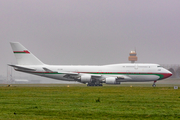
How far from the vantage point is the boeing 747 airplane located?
55.3 meters

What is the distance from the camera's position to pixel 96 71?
185ft

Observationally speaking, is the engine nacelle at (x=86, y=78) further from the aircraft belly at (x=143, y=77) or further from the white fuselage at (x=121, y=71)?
the aircraft belly at (x=143, y=77)

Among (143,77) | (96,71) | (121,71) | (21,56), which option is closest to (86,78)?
(96,71)

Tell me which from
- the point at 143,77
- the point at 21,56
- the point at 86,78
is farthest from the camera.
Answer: the point at 21,56

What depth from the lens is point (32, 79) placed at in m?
109

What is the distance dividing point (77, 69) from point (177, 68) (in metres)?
103

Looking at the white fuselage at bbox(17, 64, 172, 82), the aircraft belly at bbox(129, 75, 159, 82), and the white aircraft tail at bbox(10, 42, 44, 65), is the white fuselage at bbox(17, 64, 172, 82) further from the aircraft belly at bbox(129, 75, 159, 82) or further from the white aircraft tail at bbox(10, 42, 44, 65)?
the white aircraft tail at bbox(10, 42, 44, 65)

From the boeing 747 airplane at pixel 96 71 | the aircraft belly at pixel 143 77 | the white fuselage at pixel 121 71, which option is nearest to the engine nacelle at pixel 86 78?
the boeing 747 airplane at pixel 96 71

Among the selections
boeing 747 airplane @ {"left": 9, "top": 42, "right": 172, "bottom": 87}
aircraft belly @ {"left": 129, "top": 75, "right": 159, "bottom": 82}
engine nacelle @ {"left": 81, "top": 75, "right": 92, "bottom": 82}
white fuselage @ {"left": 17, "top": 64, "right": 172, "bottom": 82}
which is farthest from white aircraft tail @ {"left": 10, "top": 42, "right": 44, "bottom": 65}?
aircraft belly @ {"left": 129, "top": 75, "right": 159, "bottom": 82}

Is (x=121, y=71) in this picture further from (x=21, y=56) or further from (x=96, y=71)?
(x=21, y=56)

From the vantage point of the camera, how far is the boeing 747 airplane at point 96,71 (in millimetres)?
55281

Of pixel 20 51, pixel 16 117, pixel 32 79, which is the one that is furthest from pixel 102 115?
pixel 32 79

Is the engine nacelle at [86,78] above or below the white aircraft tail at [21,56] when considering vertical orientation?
below

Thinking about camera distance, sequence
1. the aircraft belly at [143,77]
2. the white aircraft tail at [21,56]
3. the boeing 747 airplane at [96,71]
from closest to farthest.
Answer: the boeing 747 airplane at [96,71] < the aircraft belly at [143,77] < the white aircraft tail at [21,56]
